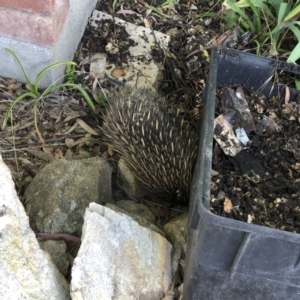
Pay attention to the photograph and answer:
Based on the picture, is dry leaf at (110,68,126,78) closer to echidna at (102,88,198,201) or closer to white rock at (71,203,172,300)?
echidna at (102,88,198,201)

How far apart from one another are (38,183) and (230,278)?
0.85 metres

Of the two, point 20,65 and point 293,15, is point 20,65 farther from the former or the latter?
point 293,15

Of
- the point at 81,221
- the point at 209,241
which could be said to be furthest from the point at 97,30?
the point at 209,241

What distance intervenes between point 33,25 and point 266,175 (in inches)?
42.6

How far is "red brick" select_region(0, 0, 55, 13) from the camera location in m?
1.88

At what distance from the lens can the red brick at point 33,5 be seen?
6.16 feet

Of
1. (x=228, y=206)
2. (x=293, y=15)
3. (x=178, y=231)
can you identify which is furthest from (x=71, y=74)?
(x=228, y=206)

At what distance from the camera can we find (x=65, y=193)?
1.85 metres

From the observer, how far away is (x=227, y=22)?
2592 millimetres

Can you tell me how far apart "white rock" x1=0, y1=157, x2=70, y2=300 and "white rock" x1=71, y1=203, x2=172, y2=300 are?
81 millimetres

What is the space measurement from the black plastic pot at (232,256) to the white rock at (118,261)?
0.12 meters

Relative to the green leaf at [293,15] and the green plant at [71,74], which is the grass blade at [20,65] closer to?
the green plant at [71,74]

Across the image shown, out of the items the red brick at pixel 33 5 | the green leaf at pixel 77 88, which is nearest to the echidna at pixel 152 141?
the green leaf at pixel 77 88

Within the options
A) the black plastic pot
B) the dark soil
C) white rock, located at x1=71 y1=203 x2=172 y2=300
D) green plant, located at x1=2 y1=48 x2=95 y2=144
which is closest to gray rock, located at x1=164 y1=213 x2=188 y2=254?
white rock, located at x1=71 y1=203 x2=172 y2=300
